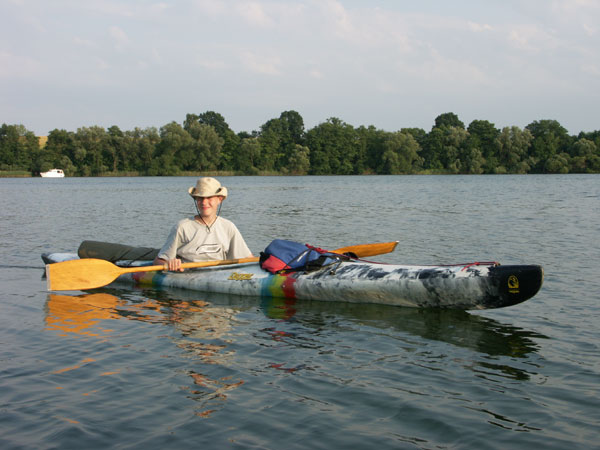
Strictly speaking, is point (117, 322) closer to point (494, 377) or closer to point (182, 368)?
point (182, 368)

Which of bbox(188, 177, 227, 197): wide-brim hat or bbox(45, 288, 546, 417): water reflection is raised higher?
bbox(188, 177, 227, 197): wide-brim hat

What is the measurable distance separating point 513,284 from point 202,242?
399 centimetres

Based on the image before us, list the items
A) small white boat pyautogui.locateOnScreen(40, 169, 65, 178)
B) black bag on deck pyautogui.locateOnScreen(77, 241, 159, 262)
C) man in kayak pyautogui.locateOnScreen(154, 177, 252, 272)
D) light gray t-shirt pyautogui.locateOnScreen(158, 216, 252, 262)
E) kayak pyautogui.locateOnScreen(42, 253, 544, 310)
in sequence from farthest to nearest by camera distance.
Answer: small white boat pyautogui.locateOnScreen(40, 169, 65, 178) → black bag on deck pyautogui.locateOnScreen(77, 241, 159, 262) → light gray t-shirt pyautogui.locateOnScreen(158, 216, 252, 262) → man in kayak pyautogui.locateOnScreen(154, 177, 252, 272) → kayak pyautogui.locateOnScreen(42, 253, 544, 310)

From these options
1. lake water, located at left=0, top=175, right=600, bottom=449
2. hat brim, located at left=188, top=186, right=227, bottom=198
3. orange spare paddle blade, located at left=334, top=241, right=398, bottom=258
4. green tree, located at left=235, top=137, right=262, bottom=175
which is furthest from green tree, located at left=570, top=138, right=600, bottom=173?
hat brim, located at left=188, top=186, right=227, bottom=198

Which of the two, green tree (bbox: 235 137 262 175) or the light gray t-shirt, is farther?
green tree (bbox: 235 137 262 175)

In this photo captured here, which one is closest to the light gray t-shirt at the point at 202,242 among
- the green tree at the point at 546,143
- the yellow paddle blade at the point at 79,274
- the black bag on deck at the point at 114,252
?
the yellow paddle blade at the point at 79,274

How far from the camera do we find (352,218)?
20000 mm

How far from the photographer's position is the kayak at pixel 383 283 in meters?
6.12

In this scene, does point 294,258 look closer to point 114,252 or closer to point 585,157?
Answer: point 114,252

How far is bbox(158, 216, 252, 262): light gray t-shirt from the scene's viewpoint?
761 centimetres

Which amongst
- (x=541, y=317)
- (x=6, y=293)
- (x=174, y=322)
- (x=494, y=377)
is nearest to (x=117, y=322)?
(x=174, y=322)

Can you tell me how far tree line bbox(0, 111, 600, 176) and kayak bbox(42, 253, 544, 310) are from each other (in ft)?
245

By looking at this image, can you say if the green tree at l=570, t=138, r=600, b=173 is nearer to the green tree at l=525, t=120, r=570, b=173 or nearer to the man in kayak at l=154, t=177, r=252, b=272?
the green tree at l=525, t=120, r=570, b=173

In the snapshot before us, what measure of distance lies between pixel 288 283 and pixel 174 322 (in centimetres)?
158
